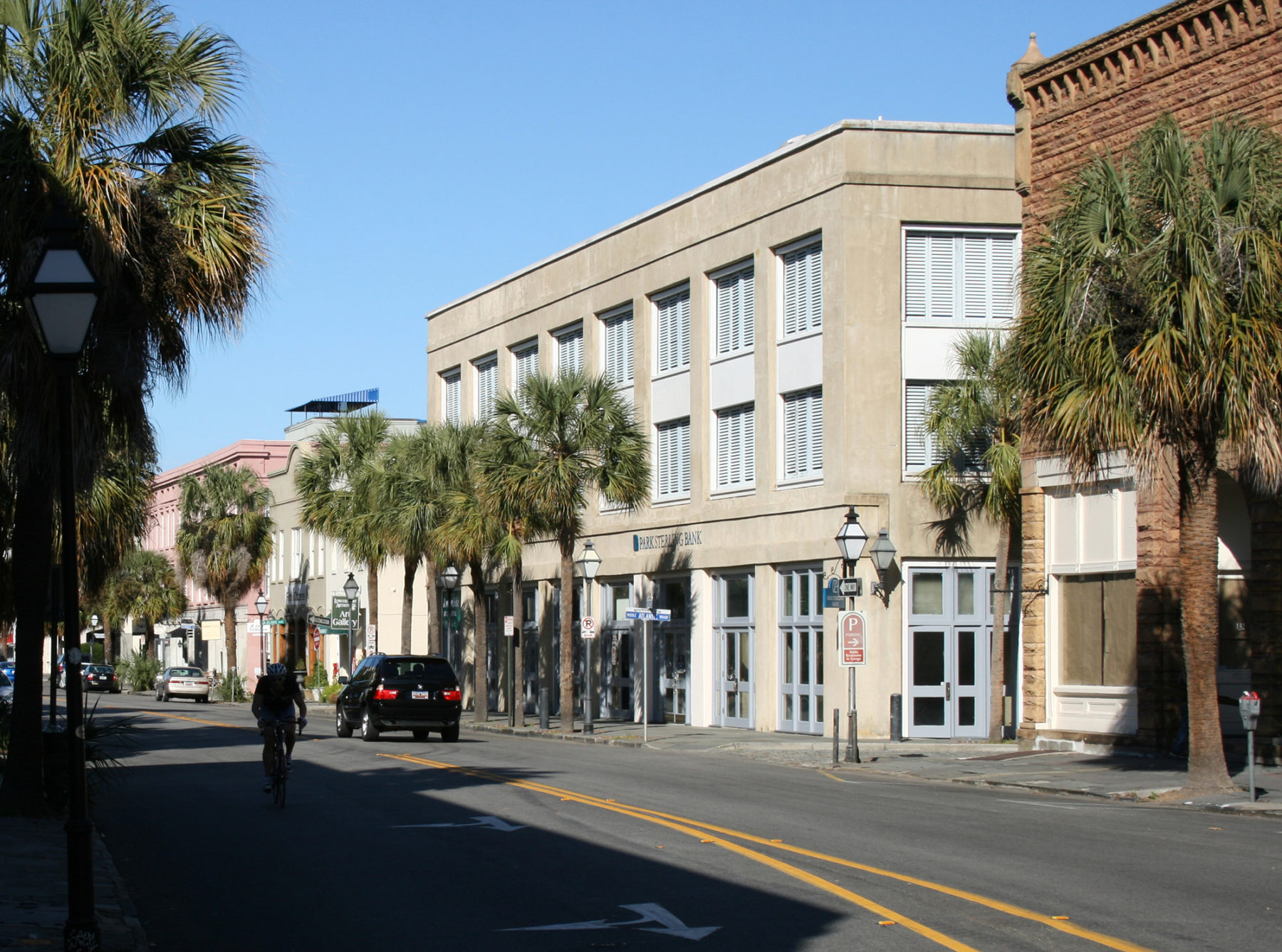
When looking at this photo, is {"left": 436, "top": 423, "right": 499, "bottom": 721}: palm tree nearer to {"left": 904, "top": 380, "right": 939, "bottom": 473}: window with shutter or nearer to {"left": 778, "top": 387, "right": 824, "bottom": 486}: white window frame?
{"left": 778, "top": 387, "right": 824, "bottom": 486}: white window frame

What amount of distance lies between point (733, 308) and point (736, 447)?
3288 millimetres

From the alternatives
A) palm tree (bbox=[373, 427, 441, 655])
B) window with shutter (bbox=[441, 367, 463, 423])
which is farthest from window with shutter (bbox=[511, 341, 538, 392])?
window with shutter (bbox=[441, 367, 463, 423])

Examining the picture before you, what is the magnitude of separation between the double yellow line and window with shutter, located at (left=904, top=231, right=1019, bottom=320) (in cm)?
1720

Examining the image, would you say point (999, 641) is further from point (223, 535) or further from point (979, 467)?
point (223, 535)

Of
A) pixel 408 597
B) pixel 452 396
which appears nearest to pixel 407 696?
pixel 408 597

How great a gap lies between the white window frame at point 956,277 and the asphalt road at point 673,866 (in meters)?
14.2

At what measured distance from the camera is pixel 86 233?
1511cm

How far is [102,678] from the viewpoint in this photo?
72438mm

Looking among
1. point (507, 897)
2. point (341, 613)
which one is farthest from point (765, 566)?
point (507, 897)

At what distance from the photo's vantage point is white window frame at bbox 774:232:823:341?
112ft

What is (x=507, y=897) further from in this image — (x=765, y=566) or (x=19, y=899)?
(x=765, y=566)

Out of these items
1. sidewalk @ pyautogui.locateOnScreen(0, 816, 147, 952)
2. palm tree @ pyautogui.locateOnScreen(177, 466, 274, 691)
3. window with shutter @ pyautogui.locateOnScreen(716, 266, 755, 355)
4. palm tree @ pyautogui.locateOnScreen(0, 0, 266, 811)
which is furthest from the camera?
palm tree @ pyautogui.locateOnScreen(177, 466, 274, 691)

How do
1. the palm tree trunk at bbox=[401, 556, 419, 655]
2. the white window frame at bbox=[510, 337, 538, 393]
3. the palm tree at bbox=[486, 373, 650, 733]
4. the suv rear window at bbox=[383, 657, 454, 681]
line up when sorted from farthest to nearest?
the white window frame at bbox=[510, 337, 538, 393] → the palm tree trunk at bbox=[401, 556, 419, 655] → the palm tree at bbox=[486, 373, 650, 733] → the suv rear window at bbox=[383, 657, 454, 681]

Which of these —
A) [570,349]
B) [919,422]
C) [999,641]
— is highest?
[570,349]
